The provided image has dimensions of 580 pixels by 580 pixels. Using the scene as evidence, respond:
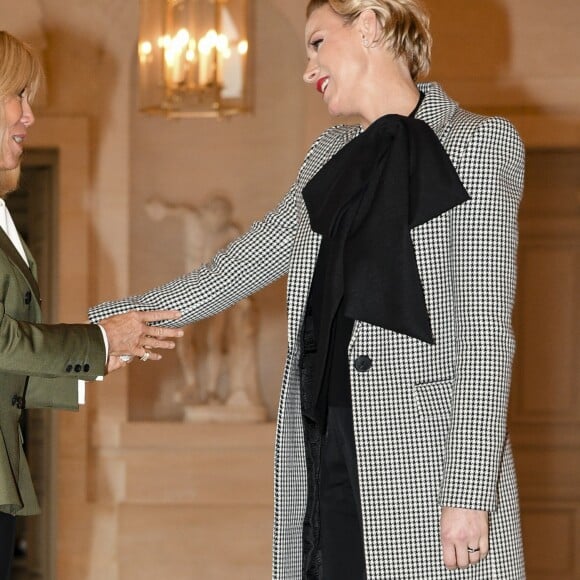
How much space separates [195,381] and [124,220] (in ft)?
2.97

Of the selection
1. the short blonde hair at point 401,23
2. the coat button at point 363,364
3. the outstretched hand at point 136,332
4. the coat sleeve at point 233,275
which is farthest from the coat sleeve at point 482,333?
the outstretched hand at point 136,332

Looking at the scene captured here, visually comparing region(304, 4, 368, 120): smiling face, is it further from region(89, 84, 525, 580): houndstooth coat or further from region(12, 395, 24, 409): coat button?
region(12, 395, 24, 409): coat button

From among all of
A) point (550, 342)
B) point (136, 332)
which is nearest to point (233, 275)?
point (136, 332)

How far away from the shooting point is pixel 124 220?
5.85 m

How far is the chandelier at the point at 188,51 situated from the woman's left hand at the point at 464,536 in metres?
3.04

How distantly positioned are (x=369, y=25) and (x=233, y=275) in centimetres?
72

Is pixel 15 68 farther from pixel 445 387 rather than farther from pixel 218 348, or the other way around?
pixel 218 348

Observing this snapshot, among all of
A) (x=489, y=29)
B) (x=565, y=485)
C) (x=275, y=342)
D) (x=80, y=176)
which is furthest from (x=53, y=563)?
(x=489, y=29)

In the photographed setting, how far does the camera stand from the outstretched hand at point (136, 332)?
2.73 m

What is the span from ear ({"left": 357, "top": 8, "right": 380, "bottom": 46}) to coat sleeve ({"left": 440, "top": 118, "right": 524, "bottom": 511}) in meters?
0.39

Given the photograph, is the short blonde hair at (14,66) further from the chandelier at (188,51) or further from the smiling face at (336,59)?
the chandelier at (188,51)

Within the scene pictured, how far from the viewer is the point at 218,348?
592 centimetres

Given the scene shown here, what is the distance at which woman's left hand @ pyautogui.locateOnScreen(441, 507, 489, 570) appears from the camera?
2.06 meters

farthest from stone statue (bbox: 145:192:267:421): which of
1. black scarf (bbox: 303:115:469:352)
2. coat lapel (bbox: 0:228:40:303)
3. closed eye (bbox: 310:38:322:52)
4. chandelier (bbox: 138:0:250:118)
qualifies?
black scarf (bbox: 303:115:469:352)
